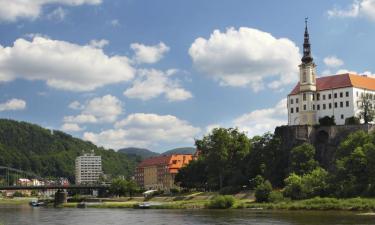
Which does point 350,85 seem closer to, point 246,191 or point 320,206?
point 246,191

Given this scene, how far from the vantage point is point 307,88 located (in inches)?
4345

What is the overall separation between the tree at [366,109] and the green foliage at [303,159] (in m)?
12.3

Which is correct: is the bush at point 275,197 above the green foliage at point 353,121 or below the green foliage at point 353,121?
below

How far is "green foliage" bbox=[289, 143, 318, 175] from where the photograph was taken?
97.1 metres

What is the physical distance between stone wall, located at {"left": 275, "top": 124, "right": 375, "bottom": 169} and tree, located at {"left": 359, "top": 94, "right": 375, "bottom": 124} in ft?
16.3

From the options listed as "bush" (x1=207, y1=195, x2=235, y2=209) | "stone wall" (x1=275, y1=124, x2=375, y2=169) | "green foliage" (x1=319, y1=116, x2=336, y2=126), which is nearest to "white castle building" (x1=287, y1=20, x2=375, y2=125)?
"green foliage" (x1=319, y1=116, x2=336, y2=126)

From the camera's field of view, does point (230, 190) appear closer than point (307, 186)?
No

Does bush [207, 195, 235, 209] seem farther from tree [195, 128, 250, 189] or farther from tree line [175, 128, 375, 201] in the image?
tree [195, 128, 250, 189]

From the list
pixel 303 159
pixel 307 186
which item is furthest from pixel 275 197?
pixel 303 159

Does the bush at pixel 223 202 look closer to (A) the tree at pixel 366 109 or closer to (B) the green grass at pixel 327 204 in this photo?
(B) the green grass at pixel 327 204

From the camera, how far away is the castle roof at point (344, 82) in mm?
108500

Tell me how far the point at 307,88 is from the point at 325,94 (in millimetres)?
3271

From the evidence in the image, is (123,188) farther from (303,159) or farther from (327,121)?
(303,159)

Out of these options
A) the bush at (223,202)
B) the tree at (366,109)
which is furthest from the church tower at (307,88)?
the bush at (223,202)
